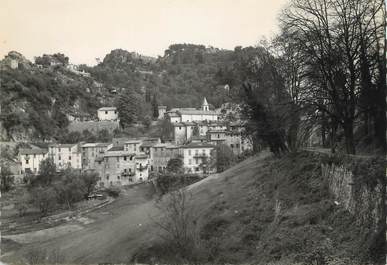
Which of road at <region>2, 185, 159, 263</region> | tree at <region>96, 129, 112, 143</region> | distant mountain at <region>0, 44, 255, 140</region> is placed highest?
distant mountain at <region>0, 44, 255, 140</region>

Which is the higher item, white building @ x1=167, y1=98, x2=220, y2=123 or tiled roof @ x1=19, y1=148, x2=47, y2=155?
white building @ x1=167, y1=98, x2=220, y2=123

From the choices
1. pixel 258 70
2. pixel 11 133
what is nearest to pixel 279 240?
pixel 258 70

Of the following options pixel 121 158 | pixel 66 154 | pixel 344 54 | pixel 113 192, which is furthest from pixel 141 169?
pixel 344 54

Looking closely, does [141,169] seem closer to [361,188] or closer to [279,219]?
[279,219]

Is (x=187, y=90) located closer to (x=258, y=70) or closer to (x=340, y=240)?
(x=258, y=70)

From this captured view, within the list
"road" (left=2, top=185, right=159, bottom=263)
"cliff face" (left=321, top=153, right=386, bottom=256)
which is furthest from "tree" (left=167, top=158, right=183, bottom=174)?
"cliff face" (left=321, top=153, right=386, bottom=256)

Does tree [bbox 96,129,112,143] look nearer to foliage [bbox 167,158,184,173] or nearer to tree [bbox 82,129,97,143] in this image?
tree [bbox 82,129,97,143]

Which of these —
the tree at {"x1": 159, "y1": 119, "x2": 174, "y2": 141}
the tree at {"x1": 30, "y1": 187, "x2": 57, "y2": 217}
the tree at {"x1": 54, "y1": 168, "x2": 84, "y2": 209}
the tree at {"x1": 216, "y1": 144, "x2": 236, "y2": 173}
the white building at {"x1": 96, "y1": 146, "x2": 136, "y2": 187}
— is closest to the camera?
the tree at {"x1": 30, "y1": 187, "x2": 57, "y2": 217}
